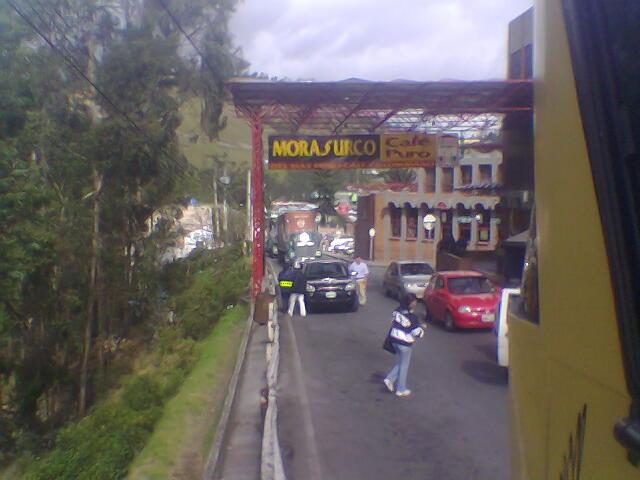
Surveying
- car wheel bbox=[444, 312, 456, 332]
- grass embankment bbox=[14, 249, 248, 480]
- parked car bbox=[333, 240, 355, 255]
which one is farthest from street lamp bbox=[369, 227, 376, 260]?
car wheel bbox=[444, 312, 456, 332]

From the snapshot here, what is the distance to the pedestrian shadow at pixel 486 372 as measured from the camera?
13.5 meters

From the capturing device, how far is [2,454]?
20.0 m

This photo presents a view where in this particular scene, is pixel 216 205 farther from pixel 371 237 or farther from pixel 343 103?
pixel 343 103

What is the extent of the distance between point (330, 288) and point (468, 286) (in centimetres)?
491

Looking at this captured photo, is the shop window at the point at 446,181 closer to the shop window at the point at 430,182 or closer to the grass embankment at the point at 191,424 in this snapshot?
the shop window at the point at 430,182

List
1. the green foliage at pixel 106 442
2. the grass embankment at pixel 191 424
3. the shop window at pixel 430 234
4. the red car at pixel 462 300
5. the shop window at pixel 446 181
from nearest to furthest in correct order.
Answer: the grass embankment at pixel 191 424, the green foliage at pixel 106 442, the red car at pixel 462 300, the shop window at pixel 446 181, the shop window at pixel 430 234

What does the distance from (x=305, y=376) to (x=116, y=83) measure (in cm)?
1331

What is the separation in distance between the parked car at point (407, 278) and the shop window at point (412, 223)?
2512cm

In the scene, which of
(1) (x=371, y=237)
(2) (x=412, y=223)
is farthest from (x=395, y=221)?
(1) (x=371, y=237)

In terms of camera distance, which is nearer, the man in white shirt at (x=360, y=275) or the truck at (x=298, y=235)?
the man in white shirt at (x=360, y=275)

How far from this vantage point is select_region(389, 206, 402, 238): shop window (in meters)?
54.8

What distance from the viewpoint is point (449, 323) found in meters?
19.5

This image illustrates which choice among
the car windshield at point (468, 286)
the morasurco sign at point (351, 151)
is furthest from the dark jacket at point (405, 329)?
the morasurco sign at point (351, 151)

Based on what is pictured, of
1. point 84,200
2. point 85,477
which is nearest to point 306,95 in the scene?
point 84,200
